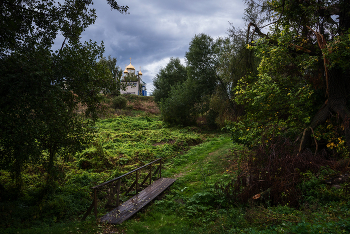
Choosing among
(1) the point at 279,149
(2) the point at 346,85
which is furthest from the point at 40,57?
(2) the point at 346,85

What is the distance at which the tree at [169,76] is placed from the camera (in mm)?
40031

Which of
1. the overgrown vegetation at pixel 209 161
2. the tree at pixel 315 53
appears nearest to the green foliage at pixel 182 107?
the overgrown vegetation at pixel 209 161

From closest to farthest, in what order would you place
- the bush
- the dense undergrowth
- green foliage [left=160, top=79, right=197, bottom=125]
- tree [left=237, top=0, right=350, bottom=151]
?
the dense undergrowth
tree [left=237, top=0, right=350, bottom=151]
green foliage [left=160, top=79, right=197, bottom=125]
the bush

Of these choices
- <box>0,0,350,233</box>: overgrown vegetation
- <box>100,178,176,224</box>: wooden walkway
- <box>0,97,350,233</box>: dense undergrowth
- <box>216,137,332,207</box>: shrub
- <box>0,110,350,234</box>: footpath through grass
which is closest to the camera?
<box>0,110,350,234</box>: footpath through grass

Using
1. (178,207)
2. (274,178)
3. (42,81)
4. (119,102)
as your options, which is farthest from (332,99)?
(119,102)

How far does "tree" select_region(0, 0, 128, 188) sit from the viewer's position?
5.18 m

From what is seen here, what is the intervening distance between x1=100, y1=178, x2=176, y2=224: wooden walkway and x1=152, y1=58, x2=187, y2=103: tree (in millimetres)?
31148

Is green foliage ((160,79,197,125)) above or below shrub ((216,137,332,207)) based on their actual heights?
above

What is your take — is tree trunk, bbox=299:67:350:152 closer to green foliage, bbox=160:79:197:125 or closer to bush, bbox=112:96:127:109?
green foliage, bbox=160:79:197:125

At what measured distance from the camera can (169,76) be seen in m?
41.6

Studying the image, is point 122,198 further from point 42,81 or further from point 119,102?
point 119,102

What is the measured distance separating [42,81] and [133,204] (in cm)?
454

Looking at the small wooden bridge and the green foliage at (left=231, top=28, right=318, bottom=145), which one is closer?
the small wooden bridge

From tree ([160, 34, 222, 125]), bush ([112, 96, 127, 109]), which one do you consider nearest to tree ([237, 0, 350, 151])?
tree ([160, 34, 222, 125])
